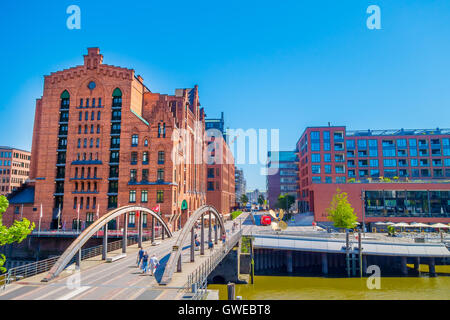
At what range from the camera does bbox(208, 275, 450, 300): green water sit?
2758cm

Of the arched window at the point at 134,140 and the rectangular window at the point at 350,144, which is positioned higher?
the rectangular window at the point at 350,144

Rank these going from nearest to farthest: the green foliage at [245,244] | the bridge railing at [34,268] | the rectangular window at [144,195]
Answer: the bridge railing at [34,268] < the green foliage at [245,244] < the rectangular window at [144,195]

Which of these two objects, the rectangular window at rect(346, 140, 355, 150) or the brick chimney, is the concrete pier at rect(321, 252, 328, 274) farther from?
the rectangular window at rect(346, 140, 355, 150)

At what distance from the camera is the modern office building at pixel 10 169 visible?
9081 cm

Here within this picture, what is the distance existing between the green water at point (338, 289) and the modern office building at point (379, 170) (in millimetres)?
28148

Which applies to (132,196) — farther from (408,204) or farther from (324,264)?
(408,204)

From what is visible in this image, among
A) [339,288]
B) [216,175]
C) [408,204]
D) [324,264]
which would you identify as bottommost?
[339,288]

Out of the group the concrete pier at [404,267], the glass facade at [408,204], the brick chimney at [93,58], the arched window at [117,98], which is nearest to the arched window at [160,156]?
the arched window at [117,98]

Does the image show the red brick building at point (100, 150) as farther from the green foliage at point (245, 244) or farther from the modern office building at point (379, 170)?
the modern office building at point (379, 170)

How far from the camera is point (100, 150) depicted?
5522 centimetres

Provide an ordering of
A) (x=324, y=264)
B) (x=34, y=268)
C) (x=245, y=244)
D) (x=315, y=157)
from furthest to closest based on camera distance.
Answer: (x=315, y=157) < (x=245, y=244) < (x=324, y=264) < (x=34, y=268)

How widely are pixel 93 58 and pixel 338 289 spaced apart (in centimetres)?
5574

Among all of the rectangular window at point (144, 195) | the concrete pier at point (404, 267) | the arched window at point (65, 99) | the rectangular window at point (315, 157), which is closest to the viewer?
the concrete pier at point (404, 267)

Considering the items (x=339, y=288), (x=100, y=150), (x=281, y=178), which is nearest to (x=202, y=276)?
(x=339, y=288)
